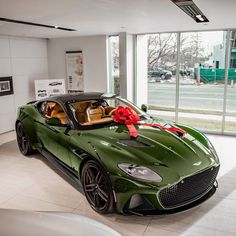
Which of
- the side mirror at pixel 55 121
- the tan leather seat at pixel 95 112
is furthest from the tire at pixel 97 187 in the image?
the tan leather seat at pixel 95 112

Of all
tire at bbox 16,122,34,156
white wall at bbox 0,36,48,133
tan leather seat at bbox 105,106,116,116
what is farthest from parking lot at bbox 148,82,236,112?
tire at bbox 16,122,34,156

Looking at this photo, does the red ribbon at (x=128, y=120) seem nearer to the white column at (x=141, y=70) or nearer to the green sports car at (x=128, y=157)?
the green sports car at (x=128, y=157)

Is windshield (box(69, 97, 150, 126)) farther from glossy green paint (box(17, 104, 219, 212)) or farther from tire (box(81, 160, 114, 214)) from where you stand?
tire (box(81, 160, 114, 214))

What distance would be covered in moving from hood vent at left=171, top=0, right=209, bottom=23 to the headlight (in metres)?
1.82

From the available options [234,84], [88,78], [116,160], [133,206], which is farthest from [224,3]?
[88,78]

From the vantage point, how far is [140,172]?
7.80 feet

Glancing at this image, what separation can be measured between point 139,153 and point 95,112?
4.24 ft

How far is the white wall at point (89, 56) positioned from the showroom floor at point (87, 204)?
2.79 meters

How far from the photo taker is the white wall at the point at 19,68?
6.12m

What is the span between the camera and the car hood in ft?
8.13

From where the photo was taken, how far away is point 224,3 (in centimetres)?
300

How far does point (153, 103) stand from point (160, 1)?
4.49 m

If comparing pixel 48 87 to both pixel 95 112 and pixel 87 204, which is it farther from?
pixel 87 204

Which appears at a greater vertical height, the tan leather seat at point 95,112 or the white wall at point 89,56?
the white wall at point 89,56
